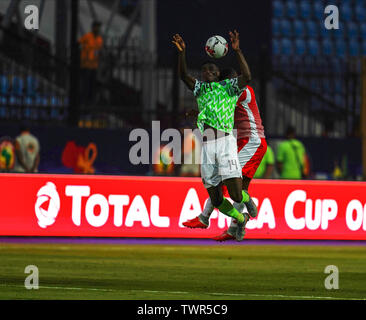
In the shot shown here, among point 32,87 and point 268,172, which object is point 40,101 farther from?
point 268,172

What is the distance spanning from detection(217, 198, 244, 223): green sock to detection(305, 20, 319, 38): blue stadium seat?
30.5 m

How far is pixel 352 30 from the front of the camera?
138 ft

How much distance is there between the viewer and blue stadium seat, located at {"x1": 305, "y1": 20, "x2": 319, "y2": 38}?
136 feet

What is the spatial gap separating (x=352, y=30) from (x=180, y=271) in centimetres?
2579

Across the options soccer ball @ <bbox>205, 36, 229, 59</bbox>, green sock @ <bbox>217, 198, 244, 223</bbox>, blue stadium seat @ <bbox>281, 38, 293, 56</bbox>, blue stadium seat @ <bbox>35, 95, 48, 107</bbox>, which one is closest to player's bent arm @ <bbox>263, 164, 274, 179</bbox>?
blue stadium seat @ <bbox>35, 95, 48, 107</bbox>

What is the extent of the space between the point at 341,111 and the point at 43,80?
23.7ft

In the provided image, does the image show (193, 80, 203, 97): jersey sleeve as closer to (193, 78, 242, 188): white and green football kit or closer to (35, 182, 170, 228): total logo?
(193, 78, 242, 188): white and green football kit

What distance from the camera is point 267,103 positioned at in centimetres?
2745

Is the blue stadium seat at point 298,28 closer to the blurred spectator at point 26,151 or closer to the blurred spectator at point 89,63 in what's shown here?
the blurred spectator at point 89,63

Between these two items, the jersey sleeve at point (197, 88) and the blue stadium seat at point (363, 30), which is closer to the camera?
the jersey sleeve at point (197, 88)

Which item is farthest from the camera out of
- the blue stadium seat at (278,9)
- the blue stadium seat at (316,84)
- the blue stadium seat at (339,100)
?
the blue stadium seat at (278,9)

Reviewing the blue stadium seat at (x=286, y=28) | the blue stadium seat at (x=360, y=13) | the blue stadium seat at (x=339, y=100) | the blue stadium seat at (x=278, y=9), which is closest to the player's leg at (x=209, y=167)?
the blue stadium seat at (x=339, y=100)

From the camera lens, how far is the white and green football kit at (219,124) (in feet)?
37.2
